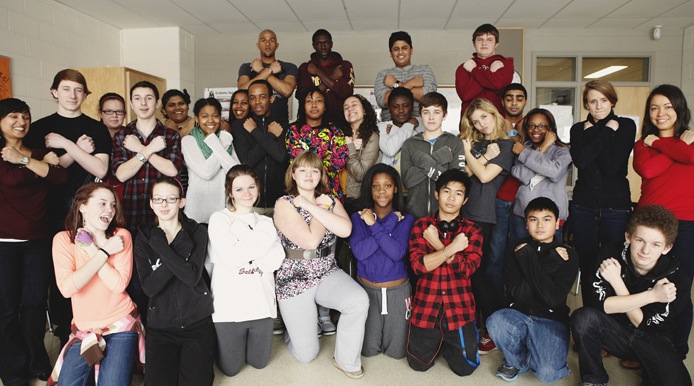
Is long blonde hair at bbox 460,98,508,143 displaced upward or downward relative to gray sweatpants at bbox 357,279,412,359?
upward

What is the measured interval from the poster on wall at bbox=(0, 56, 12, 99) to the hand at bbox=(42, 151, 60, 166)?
2.88 meters

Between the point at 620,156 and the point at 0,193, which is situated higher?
the point at 620,156

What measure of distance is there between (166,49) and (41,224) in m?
4.95

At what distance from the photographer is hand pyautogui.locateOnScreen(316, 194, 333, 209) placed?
2.77 m

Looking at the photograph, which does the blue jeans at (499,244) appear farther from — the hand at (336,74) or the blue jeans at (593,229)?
the hand at (336,74)

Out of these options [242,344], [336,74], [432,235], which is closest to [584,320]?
[432,235]

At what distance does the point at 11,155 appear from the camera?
2.35 m

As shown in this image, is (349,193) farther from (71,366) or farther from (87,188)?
(71,366)

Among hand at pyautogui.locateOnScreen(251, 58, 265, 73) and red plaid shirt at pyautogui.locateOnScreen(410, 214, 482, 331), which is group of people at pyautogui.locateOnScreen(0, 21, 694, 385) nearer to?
red plaid shirt at pyautogui.locateOnScreen(410, 214, 482, 331)

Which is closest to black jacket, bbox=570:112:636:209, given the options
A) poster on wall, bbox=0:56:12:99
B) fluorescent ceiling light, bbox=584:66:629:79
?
fluorescent ceiling light, bbox=584:66:629:79

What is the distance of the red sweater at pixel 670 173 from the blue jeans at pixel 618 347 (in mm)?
805

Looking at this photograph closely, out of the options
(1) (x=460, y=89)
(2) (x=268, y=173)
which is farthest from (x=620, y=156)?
(2) (x=268, y=173)

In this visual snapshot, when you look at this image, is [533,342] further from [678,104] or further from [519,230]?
[678,104]

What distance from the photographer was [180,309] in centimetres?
241
